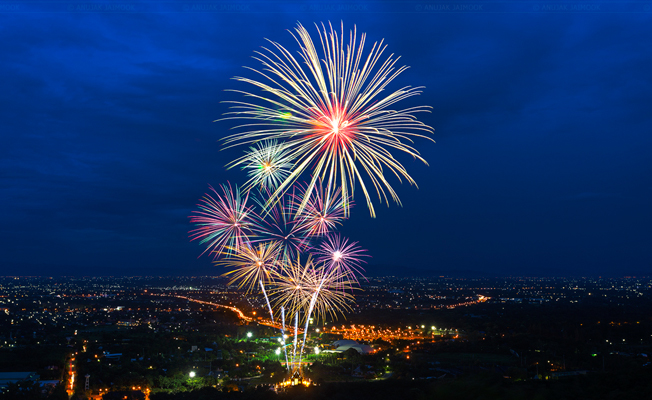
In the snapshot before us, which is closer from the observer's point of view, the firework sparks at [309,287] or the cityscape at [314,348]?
the firework sparks at [309,287]

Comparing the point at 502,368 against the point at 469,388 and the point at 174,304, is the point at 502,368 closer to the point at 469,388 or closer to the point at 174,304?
the point at 469,388

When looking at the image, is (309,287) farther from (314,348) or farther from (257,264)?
(314,348)

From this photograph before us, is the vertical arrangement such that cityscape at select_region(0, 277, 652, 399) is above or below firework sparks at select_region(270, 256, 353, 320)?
below

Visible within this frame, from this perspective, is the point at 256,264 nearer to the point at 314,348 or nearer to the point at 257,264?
the point at 257,264

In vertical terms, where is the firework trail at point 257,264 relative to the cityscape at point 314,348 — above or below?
above

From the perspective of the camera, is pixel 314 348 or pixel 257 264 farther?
pixel 314 348

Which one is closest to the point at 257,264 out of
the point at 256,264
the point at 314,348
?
the point at 256,264

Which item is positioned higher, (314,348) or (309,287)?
(309,287)

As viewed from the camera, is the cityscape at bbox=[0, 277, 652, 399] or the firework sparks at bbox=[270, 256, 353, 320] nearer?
the firework sparks at bbox=[270, 256, 353, 320]

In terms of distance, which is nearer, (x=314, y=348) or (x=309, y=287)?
(x=309, y=287)
